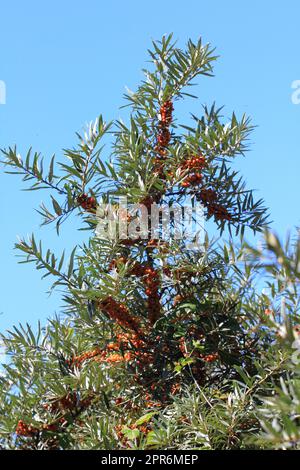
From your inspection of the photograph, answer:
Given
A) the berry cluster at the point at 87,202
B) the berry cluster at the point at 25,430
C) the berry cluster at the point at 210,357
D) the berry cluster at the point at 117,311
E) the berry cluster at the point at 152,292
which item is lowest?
the berry cluster at the point at 25,430

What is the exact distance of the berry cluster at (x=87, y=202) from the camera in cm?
243

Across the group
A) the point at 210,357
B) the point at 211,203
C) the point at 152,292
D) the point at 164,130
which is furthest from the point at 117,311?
the point at 164,130

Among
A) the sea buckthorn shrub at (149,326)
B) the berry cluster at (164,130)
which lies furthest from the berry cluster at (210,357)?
the berry cluster at (164,130)

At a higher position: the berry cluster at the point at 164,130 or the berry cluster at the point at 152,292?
the berry cluster at the point at 164,130

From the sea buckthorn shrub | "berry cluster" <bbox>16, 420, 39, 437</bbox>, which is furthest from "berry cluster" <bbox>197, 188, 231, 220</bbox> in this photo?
"berry cluster" <bbox>16, 420, 39, 437</bbox>

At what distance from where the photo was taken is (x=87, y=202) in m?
2.43

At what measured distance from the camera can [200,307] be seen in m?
2.33

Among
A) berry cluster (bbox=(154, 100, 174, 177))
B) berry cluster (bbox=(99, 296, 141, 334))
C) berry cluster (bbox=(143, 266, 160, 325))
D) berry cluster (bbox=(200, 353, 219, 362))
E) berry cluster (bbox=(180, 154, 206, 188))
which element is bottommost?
berry cluster (bbox=(200, 353, 219, 362))

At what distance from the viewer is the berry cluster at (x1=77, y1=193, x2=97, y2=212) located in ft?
7.96

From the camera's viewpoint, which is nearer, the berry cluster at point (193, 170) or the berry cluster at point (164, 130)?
the berry cluster at point (193, 170)

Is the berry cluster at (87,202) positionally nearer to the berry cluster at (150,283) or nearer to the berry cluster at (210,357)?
the berry cluster at (150,283)

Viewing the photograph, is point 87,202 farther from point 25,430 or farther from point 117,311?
point 25,430

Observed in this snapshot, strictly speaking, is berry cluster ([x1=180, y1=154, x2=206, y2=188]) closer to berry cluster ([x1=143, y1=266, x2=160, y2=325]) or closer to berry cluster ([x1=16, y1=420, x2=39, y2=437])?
berry cluster ([x1=143, y1=266, x2=160, y2=325])
